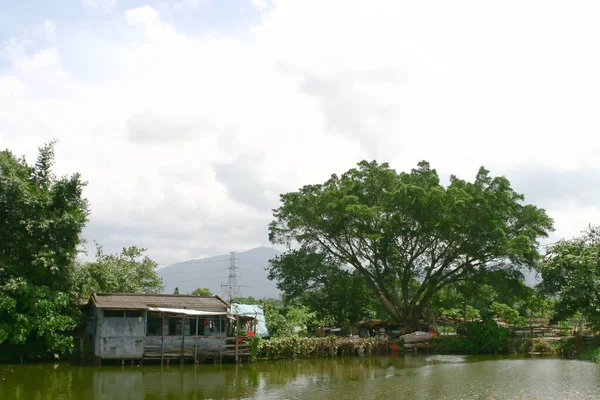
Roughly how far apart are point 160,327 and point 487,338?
2212 cm

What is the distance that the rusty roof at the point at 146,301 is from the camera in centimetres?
2843

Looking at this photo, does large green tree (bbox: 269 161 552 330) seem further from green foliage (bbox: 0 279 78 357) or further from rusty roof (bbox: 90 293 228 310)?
green foliage (bbox: 0 279 78 357)

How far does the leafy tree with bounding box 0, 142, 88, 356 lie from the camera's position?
87.1 feet

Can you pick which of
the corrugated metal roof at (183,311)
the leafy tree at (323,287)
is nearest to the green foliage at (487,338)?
the leafy tree at (323,287)

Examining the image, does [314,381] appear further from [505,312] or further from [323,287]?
[505,312]

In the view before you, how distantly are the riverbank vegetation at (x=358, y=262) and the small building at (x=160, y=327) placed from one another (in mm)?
1793

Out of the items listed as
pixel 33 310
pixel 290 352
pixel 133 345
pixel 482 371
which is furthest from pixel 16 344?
pixel 482 371

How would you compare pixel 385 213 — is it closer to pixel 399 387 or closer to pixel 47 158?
pixel 399 387

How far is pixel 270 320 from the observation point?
37.2 meters

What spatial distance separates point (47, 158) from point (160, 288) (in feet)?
54.2

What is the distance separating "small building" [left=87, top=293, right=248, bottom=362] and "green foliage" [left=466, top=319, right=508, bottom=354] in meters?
16.4

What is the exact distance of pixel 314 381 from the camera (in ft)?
77.6

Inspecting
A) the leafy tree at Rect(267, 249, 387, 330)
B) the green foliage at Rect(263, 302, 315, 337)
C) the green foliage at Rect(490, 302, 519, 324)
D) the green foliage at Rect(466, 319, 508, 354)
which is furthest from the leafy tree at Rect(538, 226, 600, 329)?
the green foliage at Rect(263, 302, 315, 337)

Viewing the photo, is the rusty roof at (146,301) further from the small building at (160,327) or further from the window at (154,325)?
the window at (154,325)
